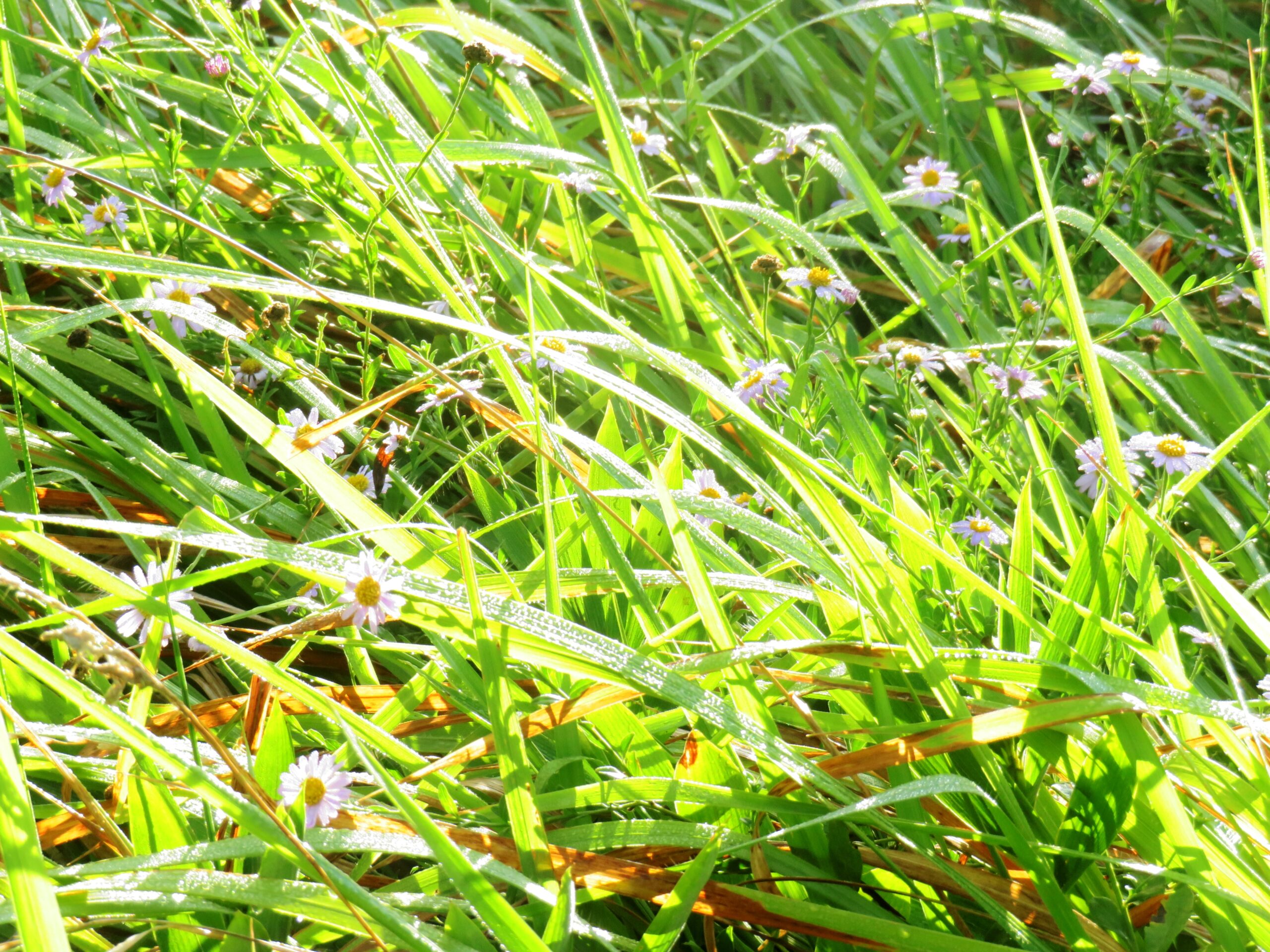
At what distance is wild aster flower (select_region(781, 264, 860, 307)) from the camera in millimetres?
1246

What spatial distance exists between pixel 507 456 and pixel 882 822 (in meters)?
0.81

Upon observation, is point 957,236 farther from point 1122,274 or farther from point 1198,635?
point 1198,635

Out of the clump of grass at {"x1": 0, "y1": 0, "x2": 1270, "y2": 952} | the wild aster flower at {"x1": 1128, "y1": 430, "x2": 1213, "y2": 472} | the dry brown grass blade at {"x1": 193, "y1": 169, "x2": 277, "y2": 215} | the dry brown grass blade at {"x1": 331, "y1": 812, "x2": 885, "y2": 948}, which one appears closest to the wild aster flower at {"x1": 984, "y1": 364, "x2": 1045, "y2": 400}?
the clump of grass at {"x1": 0, "y1": 0, "x2": 1270, "y2": 952}

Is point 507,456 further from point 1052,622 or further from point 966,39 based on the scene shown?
point 966,39

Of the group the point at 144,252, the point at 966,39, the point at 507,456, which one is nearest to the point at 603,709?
the point at 507,456

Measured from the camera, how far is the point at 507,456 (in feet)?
4.62

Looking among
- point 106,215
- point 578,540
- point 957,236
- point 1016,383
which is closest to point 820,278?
point 1016,383

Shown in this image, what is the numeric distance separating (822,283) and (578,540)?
0.49 metres

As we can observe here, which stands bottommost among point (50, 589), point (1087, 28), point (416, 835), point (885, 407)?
point (885, 407)

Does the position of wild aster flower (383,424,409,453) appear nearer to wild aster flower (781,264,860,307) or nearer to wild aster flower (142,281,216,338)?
wild aster flower (142,281,216,338)

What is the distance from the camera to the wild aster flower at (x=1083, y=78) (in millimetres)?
1570

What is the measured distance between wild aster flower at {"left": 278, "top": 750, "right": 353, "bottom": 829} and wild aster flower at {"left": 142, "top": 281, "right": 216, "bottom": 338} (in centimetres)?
66

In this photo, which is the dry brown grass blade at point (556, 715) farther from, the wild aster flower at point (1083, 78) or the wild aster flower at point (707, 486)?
the wild aster flower at point (1083, 78)

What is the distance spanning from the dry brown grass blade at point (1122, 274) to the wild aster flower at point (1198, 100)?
330 mm
